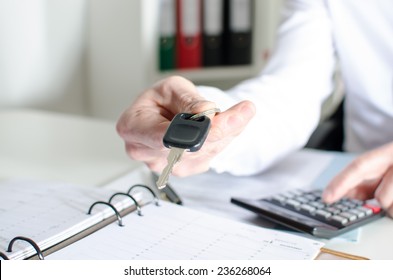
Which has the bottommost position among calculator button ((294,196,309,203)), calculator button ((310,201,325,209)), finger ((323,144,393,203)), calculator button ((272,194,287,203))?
calculator button ((310,201,325,209))

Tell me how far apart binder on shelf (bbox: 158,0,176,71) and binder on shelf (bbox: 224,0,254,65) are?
15cm

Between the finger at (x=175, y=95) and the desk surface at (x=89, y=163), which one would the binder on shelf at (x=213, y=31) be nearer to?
the desk surface at (x=89, y=163)

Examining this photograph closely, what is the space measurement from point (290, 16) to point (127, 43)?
21.0 inches

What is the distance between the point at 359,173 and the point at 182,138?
288 millimetres

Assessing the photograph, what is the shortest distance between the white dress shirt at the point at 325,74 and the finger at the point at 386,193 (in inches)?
8.4

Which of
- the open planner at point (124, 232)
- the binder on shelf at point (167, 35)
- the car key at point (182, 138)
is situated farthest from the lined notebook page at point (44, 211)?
the binder on shelf at point (167, 35)

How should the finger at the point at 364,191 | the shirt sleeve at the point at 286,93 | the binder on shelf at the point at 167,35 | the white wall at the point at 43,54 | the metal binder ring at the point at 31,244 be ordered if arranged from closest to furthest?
1. the metal binder ring at the point at 31,244
2. the finger at the point at 364,191
3. the shirt sleeve at the point at 286,93
4. the white wall at the point at 43,54
5. the binder on shelf at the point at 167,35

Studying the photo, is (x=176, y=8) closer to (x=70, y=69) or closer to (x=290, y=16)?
(x=70, y=69)

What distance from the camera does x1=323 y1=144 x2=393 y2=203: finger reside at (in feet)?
2.48

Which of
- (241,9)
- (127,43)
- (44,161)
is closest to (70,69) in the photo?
(127,43)

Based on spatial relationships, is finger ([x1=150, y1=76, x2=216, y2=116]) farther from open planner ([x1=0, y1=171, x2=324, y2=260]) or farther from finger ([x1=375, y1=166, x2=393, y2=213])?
finger ([x1=375, y1=166, x2=393, y2=213])

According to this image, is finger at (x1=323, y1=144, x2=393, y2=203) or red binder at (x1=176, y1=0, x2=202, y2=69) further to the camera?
red binder at (x1=176, y1=0, x2=202, y2=69)

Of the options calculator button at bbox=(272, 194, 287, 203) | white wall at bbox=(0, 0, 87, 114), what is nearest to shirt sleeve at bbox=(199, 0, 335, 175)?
calculator button at bbox=(272, 194, 287, 203)

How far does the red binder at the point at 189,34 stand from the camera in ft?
5.19
